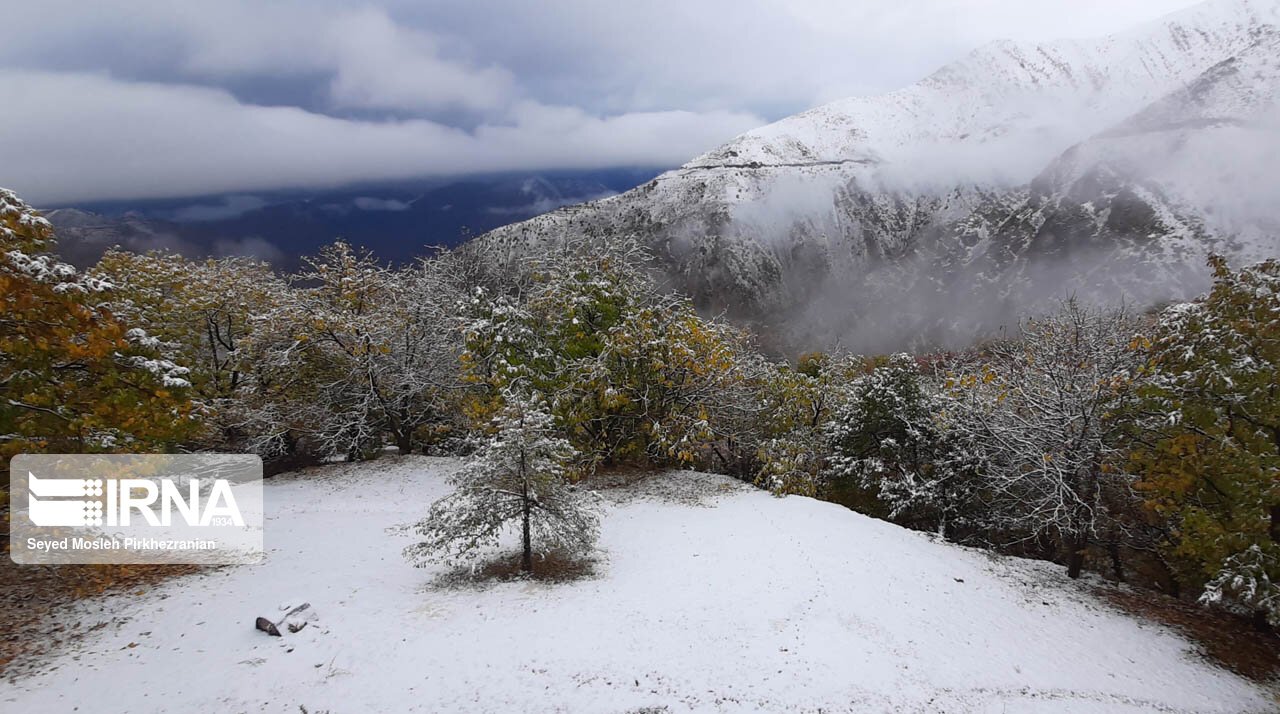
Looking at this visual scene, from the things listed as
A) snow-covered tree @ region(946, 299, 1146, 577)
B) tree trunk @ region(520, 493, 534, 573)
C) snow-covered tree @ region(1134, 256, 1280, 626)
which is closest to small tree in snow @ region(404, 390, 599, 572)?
tree trunk @ region(520, 493, 534, 573)

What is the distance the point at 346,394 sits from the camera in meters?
20.2

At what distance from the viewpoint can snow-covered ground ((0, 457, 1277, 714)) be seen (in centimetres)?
735

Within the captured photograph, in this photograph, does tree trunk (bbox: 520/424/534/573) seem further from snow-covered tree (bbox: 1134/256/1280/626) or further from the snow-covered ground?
snow-covered tree (bbox: 1134/256/1280/626)

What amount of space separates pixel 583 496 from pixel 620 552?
154 cm

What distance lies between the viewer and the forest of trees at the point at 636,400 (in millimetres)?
8312

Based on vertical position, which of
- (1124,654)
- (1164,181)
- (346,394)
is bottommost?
(1124,654)

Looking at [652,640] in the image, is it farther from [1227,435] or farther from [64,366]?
[1227,435]

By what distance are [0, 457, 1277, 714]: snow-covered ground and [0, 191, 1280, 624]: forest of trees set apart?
1.47 meters

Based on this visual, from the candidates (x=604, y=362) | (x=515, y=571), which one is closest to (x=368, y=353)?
(x=604, y=362)

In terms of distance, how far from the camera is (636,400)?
18.4 m

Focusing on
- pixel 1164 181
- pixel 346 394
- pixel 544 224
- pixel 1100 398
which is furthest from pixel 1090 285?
pixel 346 394

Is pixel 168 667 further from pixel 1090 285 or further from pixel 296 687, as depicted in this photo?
pixel 1090 285

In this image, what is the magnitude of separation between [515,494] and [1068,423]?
1258 cm

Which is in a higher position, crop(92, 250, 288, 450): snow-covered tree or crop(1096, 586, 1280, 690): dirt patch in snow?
crop(92, 250, 288, 450): snow-covered tree
